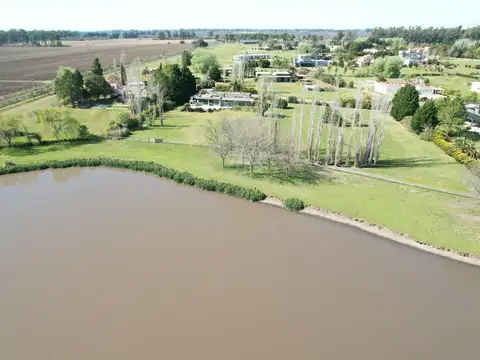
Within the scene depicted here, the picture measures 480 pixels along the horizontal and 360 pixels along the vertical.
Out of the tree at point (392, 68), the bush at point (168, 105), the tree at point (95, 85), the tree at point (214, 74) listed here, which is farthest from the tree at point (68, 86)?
the tree at point (392, 68)

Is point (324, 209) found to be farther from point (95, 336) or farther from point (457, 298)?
point (95, 336)

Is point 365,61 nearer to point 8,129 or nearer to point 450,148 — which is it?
point 450,148

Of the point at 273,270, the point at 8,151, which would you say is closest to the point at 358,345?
the point at 273,270

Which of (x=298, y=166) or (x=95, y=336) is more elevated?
(x=298, y=166)

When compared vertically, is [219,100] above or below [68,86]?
below

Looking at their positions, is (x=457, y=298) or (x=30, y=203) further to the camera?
(x=30, y=203)

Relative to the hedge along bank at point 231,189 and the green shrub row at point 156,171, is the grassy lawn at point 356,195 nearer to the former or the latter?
the hedge along bank at point 231,189

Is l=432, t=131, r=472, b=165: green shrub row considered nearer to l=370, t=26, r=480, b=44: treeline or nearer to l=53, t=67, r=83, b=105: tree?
l=53, t=67, r=83, b=105: tree

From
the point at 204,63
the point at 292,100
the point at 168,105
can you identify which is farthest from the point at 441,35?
the point at 168,105
